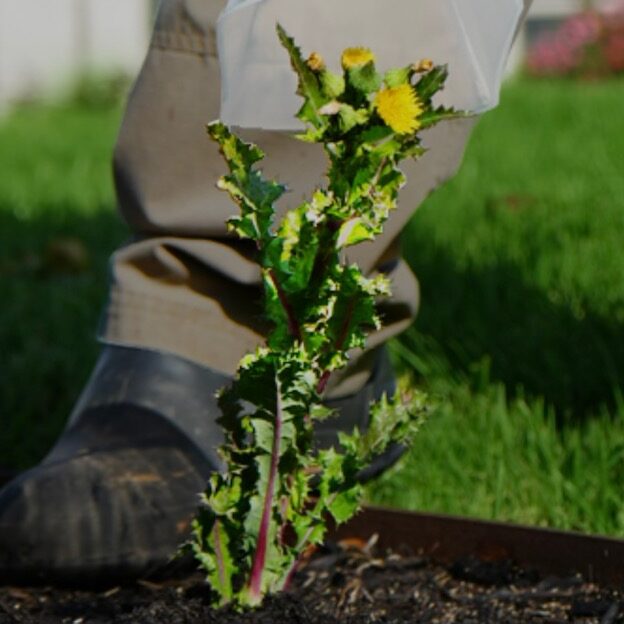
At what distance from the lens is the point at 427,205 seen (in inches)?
154

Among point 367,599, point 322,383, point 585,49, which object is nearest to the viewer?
point 322,383

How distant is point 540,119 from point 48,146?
2.22m

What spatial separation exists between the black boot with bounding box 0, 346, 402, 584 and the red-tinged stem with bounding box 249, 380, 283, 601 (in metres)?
0.19

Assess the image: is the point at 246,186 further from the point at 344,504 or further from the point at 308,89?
the point at 344,504

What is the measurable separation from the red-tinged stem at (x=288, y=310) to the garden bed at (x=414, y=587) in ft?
0.96

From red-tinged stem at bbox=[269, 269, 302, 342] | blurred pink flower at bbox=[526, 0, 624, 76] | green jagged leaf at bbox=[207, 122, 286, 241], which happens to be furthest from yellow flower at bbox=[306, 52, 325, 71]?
blurred pink flower at bbox=[526, 0, 624, 76]

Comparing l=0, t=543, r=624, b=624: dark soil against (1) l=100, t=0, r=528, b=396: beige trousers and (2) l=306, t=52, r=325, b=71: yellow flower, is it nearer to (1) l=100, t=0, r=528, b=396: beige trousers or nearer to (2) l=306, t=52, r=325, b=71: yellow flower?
(1) l=100, t=0, r=528, b=396: beige trousers

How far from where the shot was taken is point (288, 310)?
1309 mm

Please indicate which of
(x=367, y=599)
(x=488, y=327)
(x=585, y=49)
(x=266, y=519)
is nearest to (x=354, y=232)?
(x=266, y=519)

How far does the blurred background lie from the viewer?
1.99 m

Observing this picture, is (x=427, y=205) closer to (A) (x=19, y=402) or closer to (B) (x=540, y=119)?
(A) (x=19, y=402)

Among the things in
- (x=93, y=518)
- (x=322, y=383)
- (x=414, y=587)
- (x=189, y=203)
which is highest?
(x=189, y=203)

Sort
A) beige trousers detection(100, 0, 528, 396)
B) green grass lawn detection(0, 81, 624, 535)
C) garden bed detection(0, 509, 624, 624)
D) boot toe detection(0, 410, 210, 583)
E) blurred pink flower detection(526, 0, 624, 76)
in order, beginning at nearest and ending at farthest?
garden bed detection(0, 509, 624, 624) → boot toe detection(0, 410, 210, 583) → beige trousers detection(100, 0, 528, 396) → green grass lawn detection(0, 81, 624, 535) → blurred pink flower detection(526, 0, 624, 76)

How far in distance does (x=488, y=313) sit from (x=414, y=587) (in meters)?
1.18
